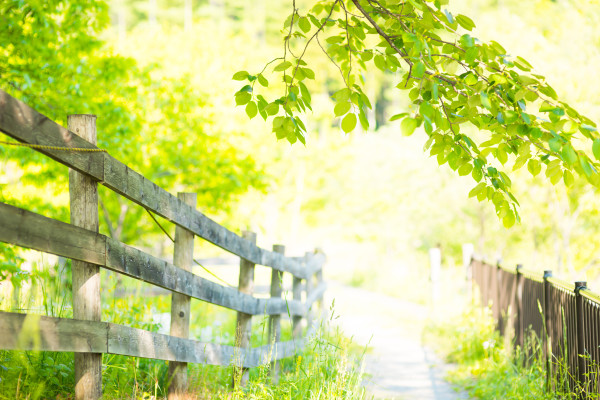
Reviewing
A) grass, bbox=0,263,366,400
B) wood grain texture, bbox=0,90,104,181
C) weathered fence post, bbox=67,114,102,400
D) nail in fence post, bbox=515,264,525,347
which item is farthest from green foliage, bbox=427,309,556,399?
wood grain texture, bbox=0,90,104,181

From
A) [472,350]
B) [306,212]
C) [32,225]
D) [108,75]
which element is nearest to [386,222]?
[306,212]

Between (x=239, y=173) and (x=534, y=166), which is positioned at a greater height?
(x=239, y=173)

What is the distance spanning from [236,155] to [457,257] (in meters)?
12.4

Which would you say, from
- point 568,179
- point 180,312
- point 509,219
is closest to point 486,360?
point 509,219

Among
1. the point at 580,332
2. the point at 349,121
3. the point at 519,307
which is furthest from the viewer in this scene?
the point at 519,307

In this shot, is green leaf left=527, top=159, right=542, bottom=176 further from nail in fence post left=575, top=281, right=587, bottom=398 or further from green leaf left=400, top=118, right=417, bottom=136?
nail in fence post left=575, top=281, right=587, bottom=398

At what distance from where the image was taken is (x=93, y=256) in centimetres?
278

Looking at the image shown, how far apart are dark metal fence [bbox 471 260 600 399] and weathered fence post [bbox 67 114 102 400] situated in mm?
3222

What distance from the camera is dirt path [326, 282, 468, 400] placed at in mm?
6211

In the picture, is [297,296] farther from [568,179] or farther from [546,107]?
[546,107]

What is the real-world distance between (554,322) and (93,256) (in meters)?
4.19

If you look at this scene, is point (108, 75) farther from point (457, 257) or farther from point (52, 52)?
point (457, 257)

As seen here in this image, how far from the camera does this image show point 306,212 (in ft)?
98.9

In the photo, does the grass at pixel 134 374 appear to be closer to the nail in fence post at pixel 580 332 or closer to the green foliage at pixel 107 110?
the green foliage at pixel 107 110
